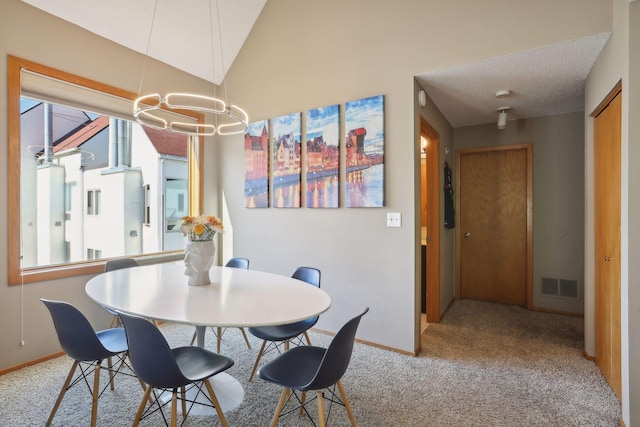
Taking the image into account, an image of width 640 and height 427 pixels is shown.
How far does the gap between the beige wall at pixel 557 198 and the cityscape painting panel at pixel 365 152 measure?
2.36 m

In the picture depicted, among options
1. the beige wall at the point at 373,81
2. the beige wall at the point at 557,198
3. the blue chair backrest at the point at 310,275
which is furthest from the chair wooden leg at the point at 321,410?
the beige wall at the point at 557,198

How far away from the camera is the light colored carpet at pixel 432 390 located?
1.90 meters

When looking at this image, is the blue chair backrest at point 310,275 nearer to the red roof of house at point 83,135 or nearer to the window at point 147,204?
the window at point 147,204

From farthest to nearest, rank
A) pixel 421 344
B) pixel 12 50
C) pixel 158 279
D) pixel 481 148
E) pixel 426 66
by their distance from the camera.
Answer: pixel 481 148
pixel 421 344
pixel 426 66
pixel 12 50
pixel 158 279

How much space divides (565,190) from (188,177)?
4612 millimetres

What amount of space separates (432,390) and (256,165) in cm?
278

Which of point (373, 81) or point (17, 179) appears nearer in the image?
point (17, 179)

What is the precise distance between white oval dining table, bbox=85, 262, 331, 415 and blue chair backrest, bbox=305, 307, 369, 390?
21 cm

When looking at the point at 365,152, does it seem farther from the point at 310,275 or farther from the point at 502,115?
the point at 502,115

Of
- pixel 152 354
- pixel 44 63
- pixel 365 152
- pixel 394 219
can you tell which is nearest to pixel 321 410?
pixel 152 354

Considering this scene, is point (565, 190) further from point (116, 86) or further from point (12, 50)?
point (12, 50)

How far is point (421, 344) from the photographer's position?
2967 millimetres

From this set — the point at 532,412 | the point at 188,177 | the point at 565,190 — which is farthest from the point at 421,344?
the point at 188,177

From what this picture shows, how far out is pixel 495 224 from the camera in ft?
14.1
